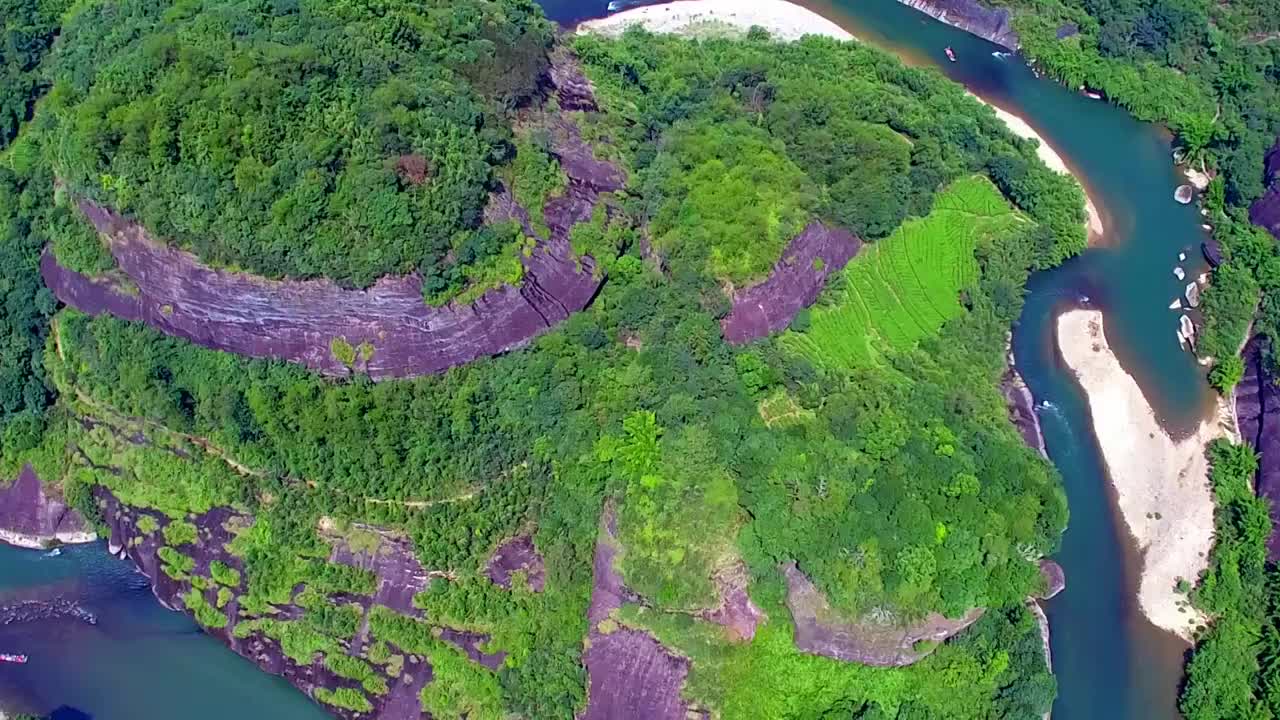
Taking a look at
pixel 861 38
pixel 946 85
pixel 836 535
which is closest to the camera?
pixel 836 535

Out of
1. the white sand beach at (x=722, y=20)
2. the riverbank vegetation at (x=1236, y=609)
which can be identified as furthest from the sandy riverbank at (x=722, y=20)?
the riverbank vegetation at (x=1236, y=609)

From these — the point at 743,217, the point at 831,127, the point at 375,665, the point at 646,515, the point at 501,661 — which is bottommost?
the point at 375,665

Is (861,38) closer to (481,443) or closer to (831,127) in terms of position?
(831,127)

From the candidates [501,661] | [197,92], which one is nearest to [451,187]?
[197,92]

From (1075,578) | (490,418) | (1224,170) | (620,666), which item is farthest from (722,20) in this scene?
(620,666)

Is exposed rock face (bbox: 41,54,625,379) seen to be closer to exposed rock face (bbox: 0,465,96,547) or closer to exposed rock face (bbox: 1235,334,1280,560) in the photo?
exposed rock face (bbox: 0,465,96,547)

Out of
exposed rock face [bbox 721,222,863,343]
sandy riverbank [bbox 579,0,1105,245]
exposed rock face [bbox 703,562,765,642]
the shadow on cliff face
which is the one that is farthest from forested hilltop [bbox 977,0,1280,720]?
the shadow on cliff face

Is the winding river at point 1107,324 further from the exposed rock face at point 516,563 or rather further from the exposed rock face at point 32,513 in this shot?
the exposed rock face at point 32,513
